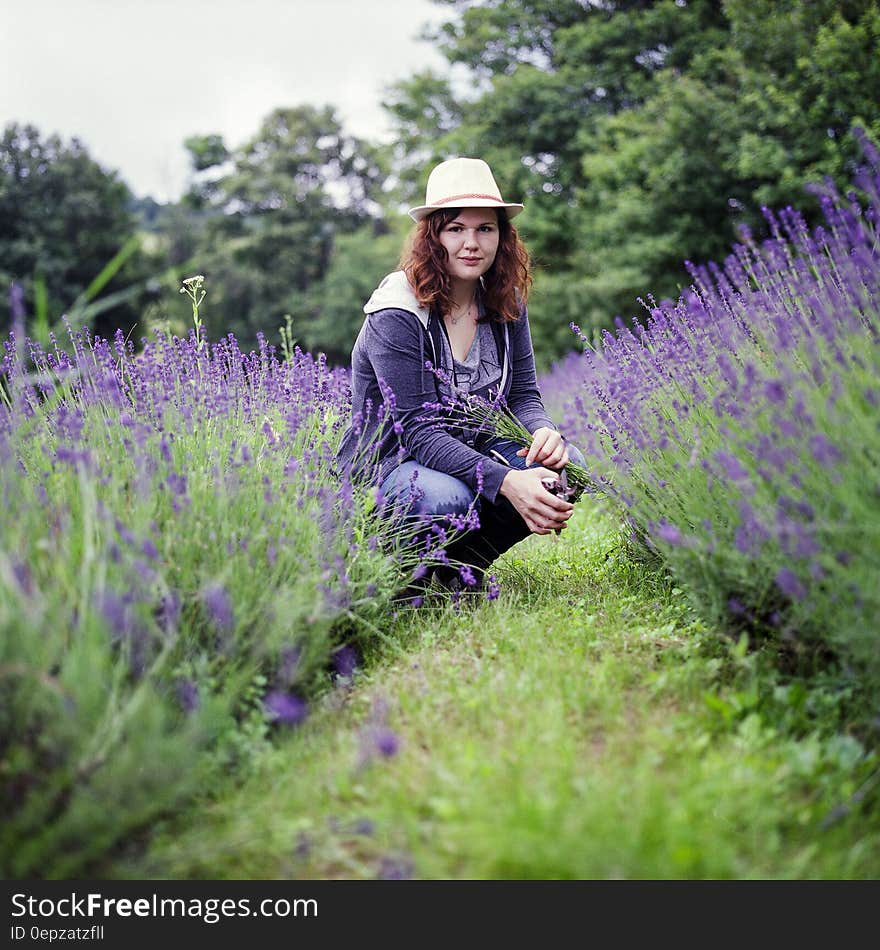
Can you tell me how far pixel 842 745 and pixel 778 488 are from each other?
1.76ft

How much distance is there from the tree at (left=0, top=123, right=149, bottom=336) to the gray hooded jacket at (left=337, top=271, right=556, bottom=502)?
18.8m

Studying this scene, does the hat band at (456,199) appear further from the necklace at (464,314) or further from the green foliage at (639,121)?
the green foliage at (639,121)

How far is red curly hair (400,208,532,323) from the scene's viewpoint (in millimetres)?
2916

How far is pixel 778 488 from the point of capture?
176 centimetres

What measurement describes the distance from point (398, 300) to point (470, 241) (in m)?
0.32

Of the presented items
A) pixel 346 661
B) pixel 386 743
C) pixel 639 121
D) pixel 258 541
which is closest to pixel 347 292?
pixel 639 121

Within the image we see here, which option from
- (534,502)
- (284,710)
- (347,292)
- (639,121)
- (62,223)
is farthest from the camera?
(347,292)

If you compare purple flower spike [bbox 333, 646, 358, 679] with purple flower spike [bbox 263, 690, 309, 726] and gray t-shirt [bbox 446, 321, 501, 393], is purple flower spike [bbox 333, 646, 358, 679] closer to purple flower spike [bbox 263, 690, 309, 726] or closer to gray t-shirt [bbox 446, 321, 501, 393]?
purple flower spike [bbox 263, 690, 309, 726]

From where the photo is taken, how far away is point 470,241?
282cm

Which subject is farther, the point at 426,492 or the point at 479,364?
the point at 479,364

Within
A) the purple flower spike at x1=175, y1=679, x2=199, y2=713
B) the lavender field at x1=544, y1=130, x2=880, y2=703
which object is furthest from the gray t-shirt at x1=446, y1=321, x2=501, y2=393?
the purple flower spike at x1=175, y1=679, x2=199, y2=713

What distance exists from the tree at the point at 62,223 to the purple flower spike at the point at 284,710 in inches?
781

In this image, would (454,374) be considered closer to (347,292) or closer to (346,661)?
(346,661)
